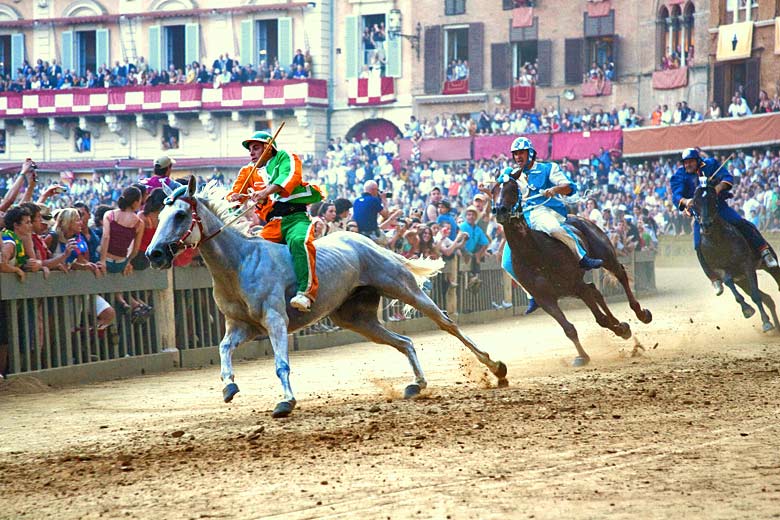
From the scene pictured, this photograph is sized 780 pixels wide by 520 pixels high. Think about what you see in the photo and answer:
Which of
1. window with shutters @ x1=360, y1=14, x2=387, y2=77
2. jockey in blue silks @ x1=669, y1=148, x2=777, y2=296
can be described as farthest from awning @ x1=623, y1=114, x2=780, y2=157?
jockey in blue silks @ x1=669, y1=148, x2=777, y2=296

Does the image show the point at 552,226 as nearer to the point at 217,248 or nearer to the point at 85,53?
the point at 217,248

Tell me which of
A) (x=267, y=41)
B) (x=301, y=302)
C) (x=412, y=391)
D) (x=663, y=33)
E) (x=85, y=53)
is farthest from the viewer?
(x=85, y=53)

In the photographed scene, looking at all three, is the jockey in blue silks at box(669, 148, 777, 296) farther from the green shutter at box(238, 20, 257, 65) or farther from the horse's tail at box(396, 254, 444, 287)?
the green shutter at box(238, 20, 257, 65)

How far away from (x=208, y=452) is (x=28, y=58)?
198 feet

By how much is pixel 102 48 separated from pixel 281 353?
55.6 m

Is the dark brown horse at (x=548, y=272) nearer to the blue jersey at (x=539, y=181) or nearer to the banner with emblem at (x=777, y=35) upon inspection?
the blue jersey at (x=539, y=181)

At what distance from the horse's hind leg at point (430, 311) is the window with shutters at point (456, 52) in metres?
46.2

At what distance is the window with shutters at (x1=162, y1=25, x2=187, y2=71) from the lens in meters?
61.7

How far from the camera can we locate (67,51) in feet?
210

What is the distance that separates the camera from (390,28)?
57.8 metres

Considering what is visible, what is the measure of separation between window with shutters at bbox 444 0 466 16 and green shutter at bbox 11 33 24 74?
73.0 feet

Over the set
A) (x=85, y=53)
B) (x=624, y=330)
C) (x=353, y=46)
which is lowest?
(x=624, y=330)

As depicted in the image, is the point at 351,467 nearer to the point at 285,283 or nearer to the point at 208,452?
the point at 208,452

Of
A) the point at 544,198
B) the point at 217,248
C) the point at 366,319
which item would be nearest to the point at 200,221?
the point at 217,248
